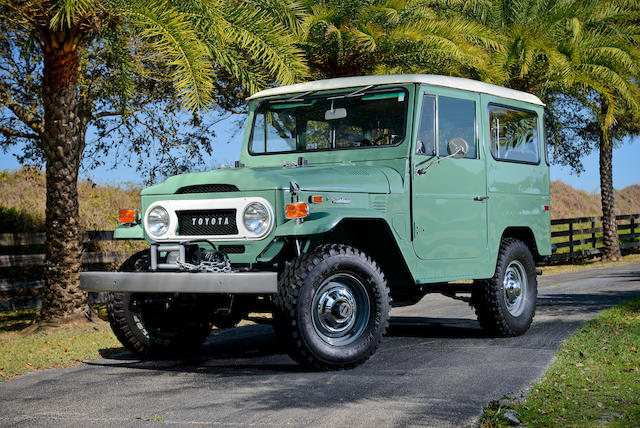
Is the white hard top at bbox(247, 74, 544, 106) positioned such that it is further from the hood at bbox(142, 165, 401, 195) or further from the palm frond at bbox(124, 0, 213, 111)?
the palm frond at bbox(124, 0, 213, 111)

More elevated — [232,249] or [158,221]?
[158,221]

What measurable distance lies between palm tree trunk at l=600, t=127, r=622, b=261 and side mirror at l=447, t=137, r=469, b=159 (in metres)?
20.1

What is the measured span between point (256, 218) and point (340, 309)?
1028 millimetres

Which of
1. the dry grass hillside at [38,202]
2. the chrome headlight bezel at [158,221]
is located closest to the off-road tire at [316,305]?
the chrome headlight bezel at [158,221]

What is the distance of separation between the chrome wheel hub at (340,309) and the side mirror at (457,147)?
1728mm

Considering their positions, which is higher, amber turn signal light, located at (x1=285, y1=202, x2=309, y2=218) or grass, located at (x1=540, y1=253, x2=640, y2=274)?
amber turn signal light, located at (x1=285, y1=202, x2=309, y2=218)

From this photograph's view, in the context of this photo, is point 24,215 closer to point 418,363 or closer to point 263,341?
point 263,341

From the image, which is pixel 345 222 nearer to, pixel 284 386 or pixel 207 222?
pixel 207 222

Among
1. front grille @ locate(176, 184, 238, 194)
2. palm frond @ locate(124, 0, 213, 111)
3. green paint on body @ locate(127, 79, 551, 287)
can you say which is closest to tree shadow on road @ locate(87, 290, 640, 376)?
green paint on body @ locate(127, 79, 551, 287)

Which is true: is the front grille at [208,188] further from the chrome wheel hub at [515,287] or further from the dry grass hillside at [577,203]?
the dry grass hillside at [577,203]

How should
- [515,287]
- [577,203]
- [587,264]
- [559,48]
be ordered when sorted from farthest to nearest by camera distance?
[577,203], [587,264], [559,48], [515,287]

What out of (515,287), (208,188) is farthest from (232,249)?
→ (515,287)

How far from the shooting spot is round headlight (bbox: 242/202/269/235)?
6680 mm

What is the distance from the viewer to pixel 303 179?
680cm
